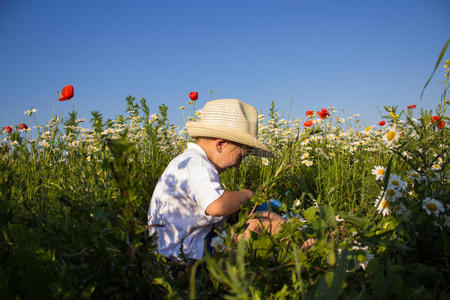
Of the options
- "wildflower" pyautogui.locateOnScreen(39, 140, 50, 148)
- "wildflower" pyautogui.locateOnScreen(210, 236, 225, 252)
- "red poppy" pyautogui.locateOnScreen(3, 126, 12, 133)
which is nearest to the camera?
"wildflower" pyautogui.locateOnScreen(210, 236, 225, 252)

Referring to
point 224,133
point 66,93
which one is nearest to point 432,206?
point 224,133

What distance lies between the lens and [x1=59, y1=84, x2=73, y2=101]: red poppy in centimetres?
325

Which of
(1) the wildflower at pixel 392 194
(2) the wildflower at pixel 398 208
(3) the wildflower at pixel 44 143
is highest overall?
(3) the wildflower at pixel 44 143

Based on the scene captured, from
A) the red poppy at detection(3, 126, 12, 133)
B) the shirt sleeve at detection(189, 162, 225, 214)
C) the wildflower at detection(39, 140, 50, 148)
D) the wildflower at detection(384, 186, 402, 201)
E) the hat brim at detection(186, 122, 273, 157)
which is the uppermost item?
the red poppy at detection(3, 126, 12, 133)

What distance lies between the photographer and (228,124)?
2.01 metres

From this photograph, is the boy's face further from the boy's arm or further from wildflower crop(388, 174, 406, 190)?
wildflower crop(388, 174, 406, 190)

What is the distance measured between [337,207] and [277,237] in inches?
70.2

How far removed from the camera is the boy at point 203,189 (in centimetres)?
158

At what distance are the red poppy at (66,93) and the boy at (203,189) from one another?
1953 millimetres

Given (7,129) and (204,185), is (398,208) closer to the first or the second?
(204,185)

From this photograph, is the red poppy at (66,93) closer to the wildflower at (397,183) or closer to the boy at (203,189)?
the boy at (203,189)

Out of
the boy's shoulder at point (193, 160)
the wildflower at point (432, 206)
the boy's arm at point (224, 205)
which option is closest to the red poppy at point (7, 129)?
the boy's shoulder at point (193, 160)

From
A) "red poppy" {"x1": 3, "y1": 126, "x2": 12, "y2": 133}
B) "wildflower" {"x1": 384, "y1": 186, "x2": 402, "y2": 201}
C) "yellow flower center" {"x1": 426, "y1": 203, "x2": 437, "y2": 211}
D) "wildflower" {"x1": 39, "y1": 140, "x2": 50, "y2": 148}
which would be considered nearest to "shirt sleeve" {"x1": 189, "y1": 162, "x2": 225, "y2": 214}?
"wildflower" {"x1": 384, "y1": 186, "x2": 402, "y2": 201}

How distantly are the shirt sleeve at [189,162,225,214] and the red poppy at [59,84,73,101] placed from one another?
93.9 inches
